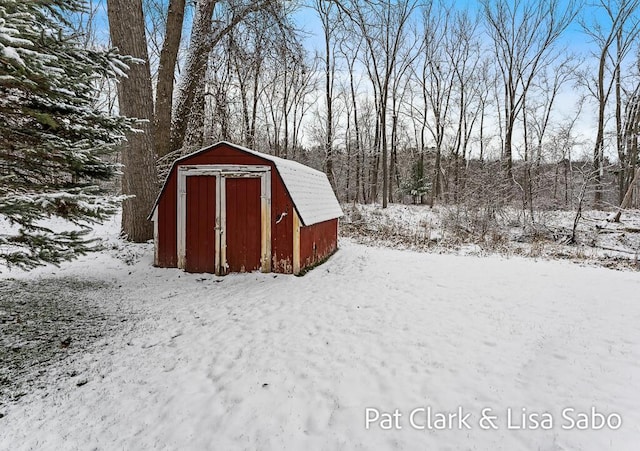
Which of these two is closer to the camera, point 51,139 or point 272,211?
point 51,139

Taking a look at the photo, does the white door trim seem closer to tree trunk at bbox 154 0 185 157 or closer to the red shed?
the red shed

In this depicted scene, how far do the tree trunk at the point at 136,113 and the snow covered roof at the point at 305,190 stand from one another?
1.30m

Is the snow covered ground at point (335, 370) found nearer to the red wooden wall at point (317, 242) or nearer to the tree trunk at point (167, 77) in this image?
the red wooden wall at point (317, 242)

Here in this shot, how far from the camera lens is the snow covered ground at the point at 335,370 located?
2.35 meters

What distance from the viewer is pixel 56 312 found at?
4.29 meters

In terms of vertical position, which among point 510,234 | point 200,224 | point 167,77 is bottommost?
point 510,234

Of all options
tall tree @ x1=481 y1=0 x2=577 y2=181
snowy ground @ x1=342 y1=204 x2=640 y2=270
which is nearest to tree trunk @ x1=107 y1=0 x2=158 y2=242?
snowy ground @ x1=342 y1=204 x2=640 y2=270

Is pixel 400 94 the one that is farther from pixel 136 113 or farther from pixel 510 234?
pixel 136 113

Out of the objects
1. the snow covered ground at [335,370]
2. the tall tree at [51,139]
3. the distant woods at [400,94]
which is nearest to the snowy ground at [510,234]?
the distant woods at [400,94]

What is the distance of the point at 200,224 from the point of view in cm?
643

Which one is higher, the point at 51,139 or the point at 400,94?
the point at 400,94

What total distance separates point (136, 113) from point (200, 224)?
2719mm

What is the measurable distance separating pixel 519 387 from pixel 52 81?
4.86m

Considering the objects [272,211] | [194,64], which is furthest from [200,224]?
[194,64]
